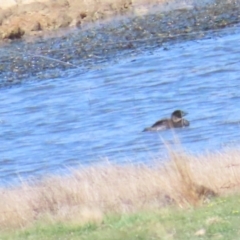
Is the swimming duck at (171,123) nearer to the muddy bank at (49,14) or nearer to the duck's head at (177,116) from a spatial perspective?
the duck's head at (177,116)

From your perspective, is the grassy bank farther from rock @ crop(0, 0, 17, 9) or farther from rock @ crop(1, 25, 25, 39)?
rock @ crop(0, 0, 17, 9)

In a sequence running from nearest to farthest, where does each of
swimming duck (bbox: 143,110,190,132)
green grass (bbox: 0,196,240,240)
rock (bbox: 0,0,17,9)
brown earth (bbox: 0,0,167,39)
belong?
1. green grass (bbox: 0,196,240,240)
2. swimming duck (bbox: 143,110,190,132)
3. brown earth (bbox: 0,0,167,39)
4. rock (bbox: 0,0,17,9)

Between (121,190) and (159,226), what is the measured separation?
9.32ft

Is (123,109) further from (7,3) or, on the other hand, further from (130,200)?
(7,3)

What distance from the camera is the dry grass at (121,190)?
30.4 ft

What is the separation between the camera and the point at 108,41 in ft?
105

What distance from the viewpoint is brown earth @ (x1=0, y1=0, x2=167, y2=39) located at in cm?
3884

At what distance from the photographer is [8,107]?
24.6m

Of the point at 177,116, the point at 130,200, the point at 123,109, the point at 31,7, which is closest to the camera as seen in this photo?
the point at 130,200

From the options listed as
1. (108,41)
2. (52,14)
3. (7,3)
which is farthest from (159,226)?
(7,3)

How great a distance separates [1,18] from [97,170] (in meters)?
30.3

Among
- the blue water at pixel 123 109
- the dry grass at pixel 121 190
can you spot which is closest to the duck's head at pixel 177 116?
the blue water at pixel 123 109

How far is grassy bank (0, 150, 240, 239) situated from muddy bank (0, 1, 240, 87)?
15.4 m

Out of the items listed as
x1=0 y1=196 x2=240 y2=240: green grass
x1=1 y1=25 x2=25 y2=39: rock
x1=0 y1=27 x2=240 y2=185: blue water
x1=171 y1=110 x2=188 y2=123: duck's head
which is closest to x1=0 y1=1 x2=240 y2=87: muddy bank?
x1=0 y1=27 x2=240 y2=185: blue water
